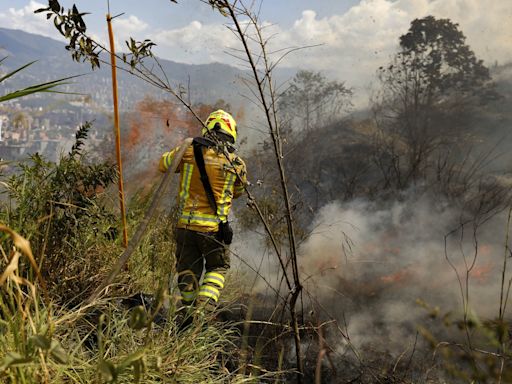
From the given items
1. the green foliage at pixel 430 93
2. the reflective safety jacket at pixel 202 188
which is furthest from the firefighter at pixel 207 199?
the green foliage at pixel 430 93

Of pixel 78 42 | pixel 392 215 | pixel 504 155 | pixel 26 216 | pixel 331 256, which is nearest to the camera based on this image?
pixel 78 42

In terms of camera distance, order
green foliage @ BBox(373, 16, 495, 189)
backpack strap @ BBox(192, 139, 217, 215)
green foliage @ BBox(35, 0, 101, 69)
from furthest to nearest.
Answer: green foliage @ BBox(373, 16, 495, 189) → backpack strap @ BBox(192, 139, 217, 215) → green foliage @ BBox(35, 0, 101, 69)

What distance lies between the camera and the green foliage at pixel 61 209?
2.41 metres

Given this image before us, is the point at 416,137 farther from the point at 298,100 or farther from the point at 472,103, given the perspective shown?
the point at 298,100

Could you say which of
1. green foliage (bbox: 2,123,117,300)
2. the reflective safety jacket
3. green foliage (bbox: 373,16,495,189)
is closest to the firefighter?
the reflective safety jacket

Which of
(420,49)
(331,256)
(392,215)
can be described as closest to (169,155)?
(331,256)

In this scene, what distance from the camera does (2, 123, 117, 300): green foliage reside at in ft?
7.90

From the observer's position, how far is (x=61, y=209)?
99.3 inches

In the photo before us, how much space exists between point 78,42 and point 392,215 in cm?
593

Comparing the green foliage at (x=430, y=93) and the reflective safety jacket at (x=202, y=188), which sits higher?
the green foliage at (x=430, y=93)

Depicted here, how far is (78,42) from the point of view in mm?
1923

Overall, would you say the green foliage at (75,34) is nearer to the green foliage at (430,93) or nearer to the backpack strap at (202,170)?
the backpack strap at (202,170)

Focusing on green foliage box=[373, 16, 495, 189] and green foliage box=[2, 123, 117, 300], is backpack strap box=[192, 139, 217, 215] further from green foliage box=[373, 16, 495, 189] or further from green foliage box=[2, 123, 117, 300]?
green foliage box=[373, 16, 495, 189]

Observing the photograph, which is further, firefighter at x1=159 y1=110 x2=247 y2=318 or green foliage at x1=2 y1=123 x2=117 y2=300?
firefighter at x1=159 y1=110 x2=247 y2=318
